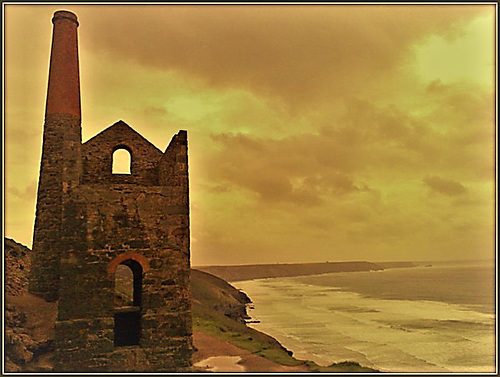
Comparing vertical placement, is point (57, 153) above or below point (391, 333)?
above

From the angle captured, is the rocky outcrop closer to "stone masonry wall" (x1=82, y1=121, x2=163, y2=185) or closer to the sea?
"stone masonry wall" (x1=82, y1=121, x2=163, y2=185)

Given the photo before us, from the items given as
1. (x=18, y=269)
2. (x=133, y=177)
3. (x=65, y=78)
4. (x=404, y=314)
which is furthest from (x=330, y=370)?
(x=404, y=314)

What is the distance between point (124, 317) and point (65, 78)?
32.2 ft

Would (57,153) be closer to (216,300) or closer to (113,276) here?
(113,276)

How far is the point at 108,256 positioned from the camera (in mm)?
14180

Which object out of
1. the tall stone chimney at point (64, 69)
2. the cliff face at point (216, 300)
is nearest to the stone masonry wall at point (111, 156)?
the tall stone chimney at point (64, 69)

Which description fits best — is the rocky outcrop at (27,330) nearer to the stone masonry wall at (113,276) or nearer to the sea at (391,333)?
the stone masonry wall at (113,276)

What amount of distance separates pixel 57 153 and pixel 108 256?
5055 millimetres

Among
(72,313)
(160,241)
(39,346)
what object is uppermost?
(160,241)

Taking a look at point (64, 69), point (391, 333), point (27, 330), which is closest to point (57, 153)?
point (64, 69)

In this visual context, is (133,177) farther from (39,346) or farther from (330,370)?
(330,370)

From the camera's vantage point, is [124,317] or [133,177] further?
[133,177]

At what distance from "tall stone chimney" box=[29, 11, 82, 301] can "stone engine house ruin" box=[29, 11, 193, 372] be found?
38 mm

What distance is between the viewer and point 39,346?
13.6 m
